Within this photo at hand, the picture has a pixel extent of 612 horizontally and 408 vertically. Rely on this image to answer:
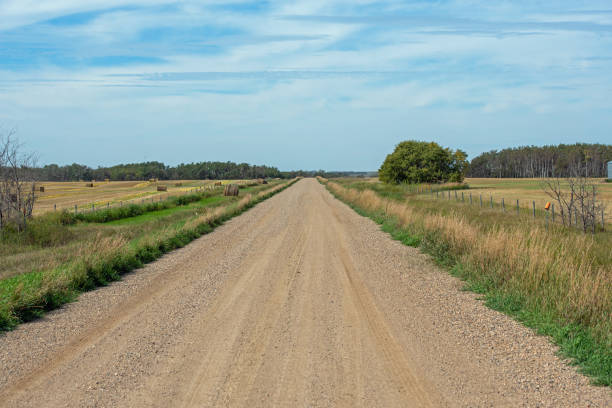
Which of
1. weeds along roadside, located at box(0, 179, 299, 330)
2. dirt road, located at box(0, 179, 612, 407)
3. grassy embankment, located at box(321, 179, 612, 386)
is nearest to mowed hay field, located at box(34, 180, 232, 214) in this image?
weeds along roadside, located at box(0, 179, 299, 330)

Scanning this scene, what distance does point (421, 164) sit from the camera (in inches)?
2518

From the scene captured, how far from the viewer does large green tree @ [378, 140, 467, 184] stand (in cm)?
6291

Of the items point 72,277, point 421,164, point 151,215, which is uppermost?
point 421,164

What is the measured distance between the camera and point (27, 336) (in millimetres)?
6324

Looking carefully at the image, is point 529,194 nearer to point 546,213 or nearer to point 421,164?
point 421,164

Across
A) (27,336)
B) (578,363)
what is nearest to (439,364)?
(578,363)

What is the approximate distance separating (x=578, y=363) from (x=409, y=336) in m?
1.87

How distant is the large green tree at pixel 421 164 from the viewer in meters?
62.9

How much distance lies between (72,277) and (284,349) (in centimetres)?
539

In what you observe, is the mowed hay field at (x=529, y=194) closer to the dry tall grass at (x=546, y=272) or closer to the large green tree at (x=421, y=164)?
the large green tree at (x=421, y=164)

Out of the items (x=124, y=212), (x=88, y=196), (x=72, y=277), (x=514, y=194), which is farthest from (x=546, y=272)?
(x=88, y=196)

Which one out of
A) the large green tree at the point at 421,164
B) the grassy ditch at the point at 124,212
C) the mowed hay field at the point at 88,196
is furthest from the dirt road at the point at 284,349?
the large green tree at the point at 421,164

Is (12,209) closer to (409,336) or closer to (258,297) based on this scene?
(258,297)

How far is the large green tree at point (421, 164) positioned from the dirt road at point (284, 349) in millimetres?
54784
